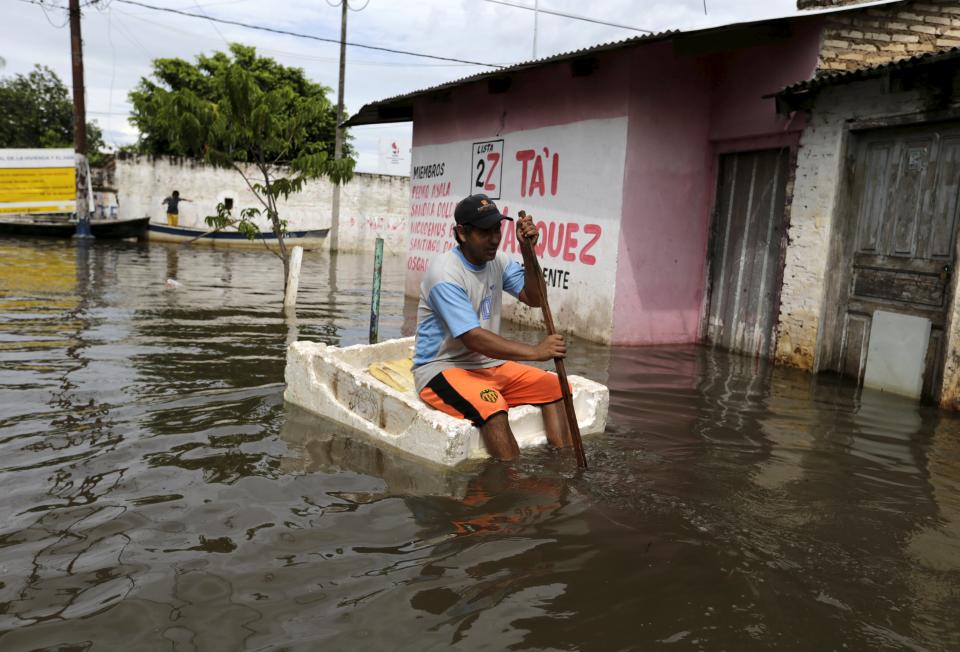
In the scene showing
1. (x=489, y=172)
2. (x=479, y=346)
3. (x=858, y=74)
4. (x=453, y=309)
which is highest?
(x=858, y=74)

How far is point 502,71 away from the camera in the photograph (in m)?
9.90

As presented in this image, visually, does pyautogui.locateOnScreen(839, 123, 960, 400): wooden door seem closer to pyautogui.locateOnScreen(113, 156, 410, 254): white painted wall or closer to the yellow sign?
pyautogui.locateOnScreen(113, 156, 410, 254): white painted wall

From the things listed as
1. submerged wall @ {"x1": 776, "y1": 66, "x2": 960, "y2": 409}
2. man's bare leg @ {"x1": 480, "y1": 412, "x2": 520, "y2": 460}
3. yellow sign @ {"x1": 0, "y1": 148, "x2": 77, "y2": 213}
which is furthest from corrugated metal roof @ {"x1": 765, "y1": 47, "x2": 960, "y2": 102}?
yellow sign @ {"x1": 0, "y1": 148, "x2": 77, "y2": 213}

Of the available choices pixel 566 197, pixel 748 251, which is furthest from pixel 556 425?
pixel 566 197

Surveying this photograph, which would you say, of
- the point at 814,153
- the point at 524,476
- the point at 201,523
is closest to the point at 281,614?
the point at 201,523

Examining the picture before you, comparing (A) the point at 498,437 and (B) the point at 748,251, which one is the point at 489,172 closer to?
(B) the point at 748,251

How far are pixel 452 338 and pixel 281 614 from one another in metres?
2.12

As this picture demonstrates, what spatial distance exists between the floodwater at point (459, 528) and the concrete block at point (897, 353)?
410 millimetres

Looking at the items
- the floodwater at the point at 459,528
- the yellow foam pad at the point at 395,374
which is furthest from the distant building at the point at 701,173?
the yellow foam pad at the point at 395,374

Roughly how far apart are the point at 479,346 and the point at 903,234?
500cm

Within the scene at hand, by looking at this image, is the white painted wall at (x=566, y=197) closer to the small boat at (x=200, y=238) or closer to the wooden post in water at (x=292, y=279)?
the wooden post in water at (x=292, y=279)

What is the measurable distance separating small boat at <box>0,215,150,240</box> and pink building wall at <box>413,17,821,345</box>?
1923 centimetres

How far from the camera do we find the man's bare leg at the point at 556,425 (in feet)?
15.3

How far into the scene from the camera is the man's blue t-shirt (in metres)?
4.25
